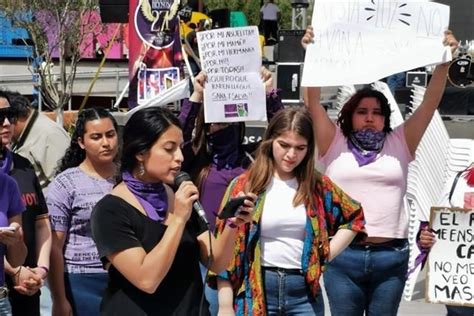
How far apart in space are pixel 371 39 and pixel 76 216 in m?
1.80

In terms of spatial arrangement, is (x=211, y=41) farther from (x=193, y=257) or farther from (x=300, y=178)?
(x=193, y=257)

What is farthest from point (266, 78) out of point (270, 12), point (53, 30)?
point (270, 12)

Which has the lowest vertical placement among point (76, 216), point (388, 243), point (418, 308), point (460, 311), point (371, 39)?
point (418, 308)

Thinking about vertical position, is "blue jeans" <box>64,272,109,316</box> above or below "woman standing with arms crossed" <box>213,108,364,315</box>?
below

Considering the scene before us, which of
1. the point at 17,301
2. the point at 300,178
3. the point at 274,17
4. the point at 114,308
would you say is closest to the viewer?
the point at 114,308

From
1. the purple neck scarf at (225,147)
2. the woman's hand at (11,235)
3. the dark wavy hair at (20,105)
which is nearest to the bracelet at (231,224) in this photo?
the woman's hand at (11,235)

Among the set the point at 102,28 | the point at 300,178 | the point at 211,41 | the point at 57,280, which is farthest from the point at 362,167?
the point at 102,28

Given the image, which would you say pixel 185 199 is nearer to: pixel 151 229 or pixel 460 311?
pixel 151 229

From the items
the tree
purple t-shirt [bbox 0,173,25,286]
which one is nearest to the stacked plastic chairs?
purple t-shirt [bbox 0,173,25,286]

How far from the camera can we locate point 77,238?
4.57 metres

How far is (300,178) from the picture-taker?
4047 mm

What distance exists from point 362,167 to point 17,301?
1826 millimetres

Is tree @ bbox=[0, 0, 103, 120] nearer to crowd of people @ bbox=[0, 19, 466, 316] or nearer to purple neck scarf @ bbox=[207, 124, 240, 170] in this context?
purple neck scarf @ bbox=[207, 124, 240, 170]

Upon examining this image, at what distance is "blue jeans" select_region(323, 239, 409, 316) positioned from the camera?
4500mm
